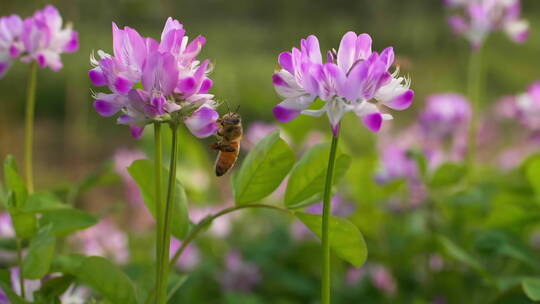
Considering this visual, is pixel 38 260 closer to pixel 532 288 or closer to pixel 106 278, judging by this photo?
pixel 106 278

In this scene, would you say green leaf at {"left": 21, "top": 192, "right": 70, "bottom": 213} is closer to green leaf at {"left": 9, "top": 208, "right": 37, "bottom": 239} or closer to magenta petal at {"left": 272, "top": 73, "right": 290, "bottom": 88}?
green leaf at {"left": 9, "top": 208, "right": 37, "bottom": 239}

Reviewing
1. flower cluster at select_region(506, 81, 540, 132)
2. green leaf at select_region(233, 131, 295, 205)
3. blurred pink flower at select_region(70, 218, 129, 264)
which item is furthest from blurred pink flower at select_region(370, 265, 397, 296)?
green leaf at select_region(233, 131, 295, 205)

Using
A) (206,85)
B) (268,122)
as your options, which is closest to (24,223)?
(206,85)

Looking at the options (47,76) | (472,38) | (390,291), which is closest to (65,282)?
(390,291)

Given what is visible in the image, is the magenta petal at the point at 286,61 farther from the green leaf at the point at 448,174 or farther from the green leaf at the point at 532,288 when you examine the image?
the green leaf at the point at 448,174

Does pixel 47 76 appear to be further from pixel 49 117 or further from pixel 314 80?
pixel 314 80
